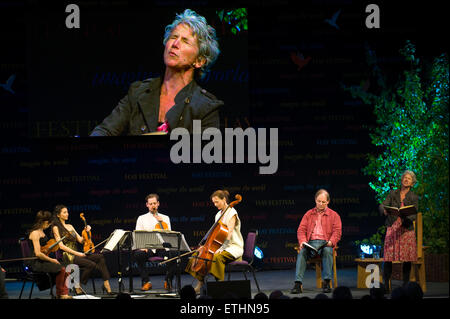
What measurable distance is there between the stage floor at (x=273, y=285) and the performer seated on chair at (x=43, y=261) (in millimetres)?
336

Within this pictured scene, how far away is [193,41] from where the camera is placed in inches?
345

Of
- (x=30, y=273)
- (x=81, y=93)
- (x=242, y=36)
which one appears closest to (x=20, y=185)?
(x=81, y=93)

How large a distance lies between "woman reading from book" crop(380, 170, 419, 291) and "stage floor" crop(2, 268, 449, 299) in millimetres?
358

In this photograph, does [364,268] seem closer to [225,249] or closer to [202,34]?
[225,249]

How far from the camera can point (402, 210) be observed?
255 inches

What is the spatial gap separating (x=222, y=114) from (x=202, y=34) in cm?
111

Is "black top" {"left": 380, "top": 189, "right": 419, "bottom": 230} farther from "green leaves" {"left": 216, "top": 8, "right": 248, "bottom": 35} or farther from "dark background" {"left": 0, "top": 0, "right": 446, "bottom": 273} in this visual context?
"green leaves" {"left": 216, "top": 8, "right": 248, "bottom": 35}

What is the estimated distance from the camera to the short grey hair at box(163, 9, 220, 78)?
8.68 m

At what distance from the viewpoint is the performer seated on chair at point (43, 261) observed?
6.18 meters

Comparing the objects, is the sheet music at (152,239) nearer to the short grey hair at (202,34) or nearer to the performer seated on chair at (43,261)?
the performer seated on chair at (43,261)

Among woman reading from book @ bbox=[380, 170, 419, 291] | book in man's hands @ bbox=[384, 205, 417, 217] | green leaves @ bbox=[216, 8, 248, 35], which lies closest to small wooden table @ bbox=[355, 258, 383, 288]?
woman reading from book @ bbox=[380, 170, 419, 291]

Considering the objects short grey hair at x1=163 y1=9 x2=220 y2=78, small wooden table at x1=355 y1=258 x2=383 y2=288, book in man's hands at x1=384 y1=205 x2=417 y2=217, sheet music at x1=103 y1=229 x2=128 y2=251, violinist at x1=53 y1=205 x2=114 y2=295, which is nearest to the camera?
sheet music at x1=103 y1=229 x2=128 y2=251

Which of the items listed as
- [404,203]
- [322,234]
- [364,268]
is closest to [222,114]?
[322,234]

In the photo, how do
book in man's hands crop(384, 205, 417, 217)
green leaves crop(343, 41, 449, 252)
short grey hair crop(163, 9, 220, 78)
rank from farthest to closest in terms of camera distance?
short grey hair crop(163, 9, 220, 78) → green leaves crop(343, 41, 449, 252) → book in man's hands crop(384, 205, 417, 217)
